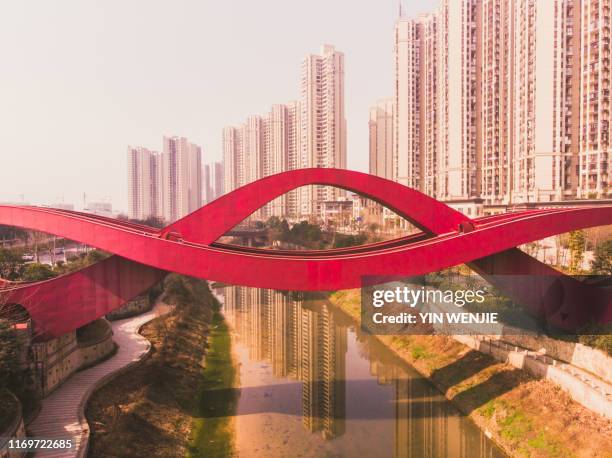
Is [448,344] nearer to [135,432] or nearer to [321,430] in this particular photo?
[321,430]

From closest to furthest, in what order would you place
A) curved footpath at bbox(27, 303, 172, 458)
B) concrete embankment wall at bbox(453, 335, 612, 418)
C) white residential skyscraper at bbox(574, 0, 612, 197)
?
curved footpath at bbox(27, 303, 172, 458) → concrete embankment wall at bbox(453, 335, 612, 418) → white residential skyscraper at bbox(574, 0, 612, 197)

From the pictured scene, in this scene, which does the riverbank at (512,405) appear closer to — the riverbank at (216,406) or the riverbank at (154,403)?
the riverbank at (216,406)

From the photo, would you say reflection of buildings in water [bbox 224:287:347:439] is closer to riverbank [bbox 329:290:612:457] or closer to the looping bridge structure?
riverbank [bbox 329:290:612:457]

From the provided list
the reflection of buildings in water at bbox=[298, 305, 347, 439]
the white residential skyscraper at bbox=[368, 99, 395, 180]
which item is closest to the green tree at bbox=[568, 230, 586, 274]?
the reflection of buildings in water at bbox=[298, 305, 347, 439]

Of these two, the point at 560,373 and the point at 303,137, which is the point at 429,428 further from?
the point at 303,137

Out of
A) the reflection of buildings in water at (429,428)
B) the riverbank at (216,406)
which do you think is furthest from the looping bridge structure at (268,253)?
the riverbank at (216,406)

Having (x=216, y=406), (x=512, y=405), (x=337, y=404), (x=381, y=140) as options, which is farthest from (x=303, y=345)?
(x=381, y=140)
